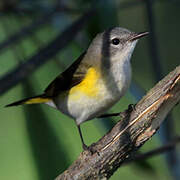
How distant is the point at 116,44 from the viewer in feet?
8.29

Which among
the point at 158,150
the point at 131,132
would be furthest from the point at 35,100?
the point at 131,132

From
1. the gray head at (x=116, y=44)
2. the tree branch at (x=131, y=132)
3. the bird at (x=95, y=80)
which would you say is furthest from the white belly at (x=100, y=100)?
the tree branch at (x=131, y=132)

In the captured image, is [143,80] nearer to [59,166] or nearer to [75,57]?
[75,57]

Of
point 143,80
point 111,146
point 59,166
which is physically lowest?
point 143,80

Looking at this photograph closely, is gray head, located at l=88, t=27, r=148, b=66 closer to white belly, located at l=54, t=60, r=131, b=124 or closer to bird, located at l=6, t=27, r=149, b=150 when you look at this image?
bird, located at l=6, t=27, r=149, b=150

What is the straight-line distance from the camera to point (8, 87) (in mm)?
2086

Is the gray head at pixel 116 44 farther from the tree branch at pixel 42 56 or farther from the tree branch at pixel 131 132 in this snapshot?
the tree branch at pixel 131 132

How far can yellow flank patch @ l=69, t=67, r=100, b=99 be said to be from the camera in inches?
91.4

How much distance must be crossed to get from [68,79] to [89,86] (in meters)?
0.21

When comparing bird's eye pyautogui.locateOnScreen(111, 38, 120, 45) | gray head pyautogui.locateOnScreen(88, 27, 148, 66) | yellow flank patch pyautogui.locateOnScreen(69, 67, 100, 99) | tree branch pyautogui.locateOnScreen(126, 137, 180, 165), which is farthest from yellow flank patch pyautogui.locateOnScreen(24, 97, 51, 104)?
tree branch pyautogui.locateOnScreen(126, 137, 180, 165)

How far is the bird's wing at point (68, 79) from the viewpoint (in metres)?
2.48

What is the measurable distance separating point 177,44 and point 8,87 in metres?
1.67

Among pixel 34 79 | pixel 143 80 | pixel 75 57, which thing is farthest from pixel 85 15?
pixel 143 80

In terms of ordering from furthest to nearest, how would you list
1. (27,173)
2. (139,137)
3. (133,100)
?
(133,100) → (27,173) → (139,137)
